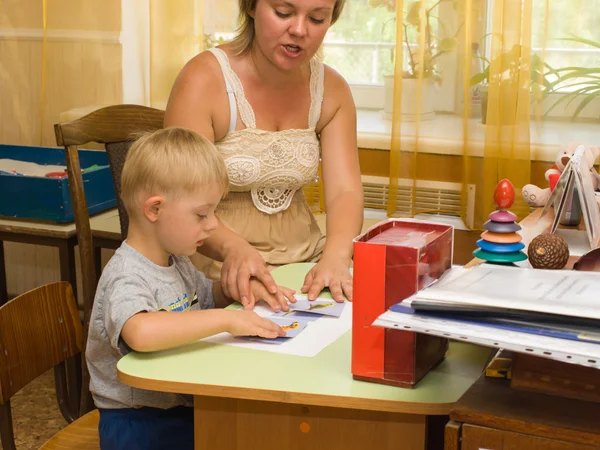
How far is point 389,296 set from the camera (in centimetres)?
106

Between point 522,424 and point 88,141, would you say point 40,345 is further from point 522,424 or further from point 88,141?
point 522,424

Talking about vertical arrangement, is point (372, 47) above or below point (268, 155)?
above

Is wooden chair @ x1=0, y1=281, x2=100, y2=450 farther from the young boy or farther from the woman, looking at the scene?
the woman

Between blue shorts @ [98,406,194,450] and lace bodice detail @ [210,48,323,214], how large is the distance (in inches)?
23.9

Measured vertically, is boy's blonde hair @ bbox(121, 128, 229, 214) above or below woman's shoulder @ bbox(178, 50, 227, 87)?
below

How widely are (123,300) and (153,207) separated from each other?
0.19 m

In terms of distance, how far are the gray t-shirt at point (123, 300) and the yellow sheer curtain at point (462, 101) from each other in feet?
4.78

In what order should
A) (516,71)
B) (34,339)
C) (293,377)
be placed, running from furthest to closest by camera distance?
1. (516,71)
2. (34,339)
3. (293,377)

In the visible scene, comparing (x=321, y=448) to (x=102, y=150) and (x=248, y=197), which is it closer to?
(x=248, y=197)

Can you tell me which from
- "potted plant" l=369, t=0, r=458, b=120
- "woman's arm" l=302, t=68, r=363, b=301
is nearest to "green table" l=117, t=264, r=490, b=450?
"woman's arm" l=302, t=68, r=363, b=301

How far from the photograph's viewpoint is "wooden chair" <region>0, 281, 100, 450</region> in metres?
1.42

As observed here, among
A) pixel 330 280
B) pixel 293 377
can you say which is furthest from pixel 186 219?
pixel 293 377

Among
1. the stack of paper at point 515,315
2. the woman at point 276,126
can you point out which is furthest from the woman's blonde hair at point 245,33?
the stack of paper at point 515,315

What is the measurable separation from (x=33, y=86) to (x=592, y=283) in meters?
2.71
